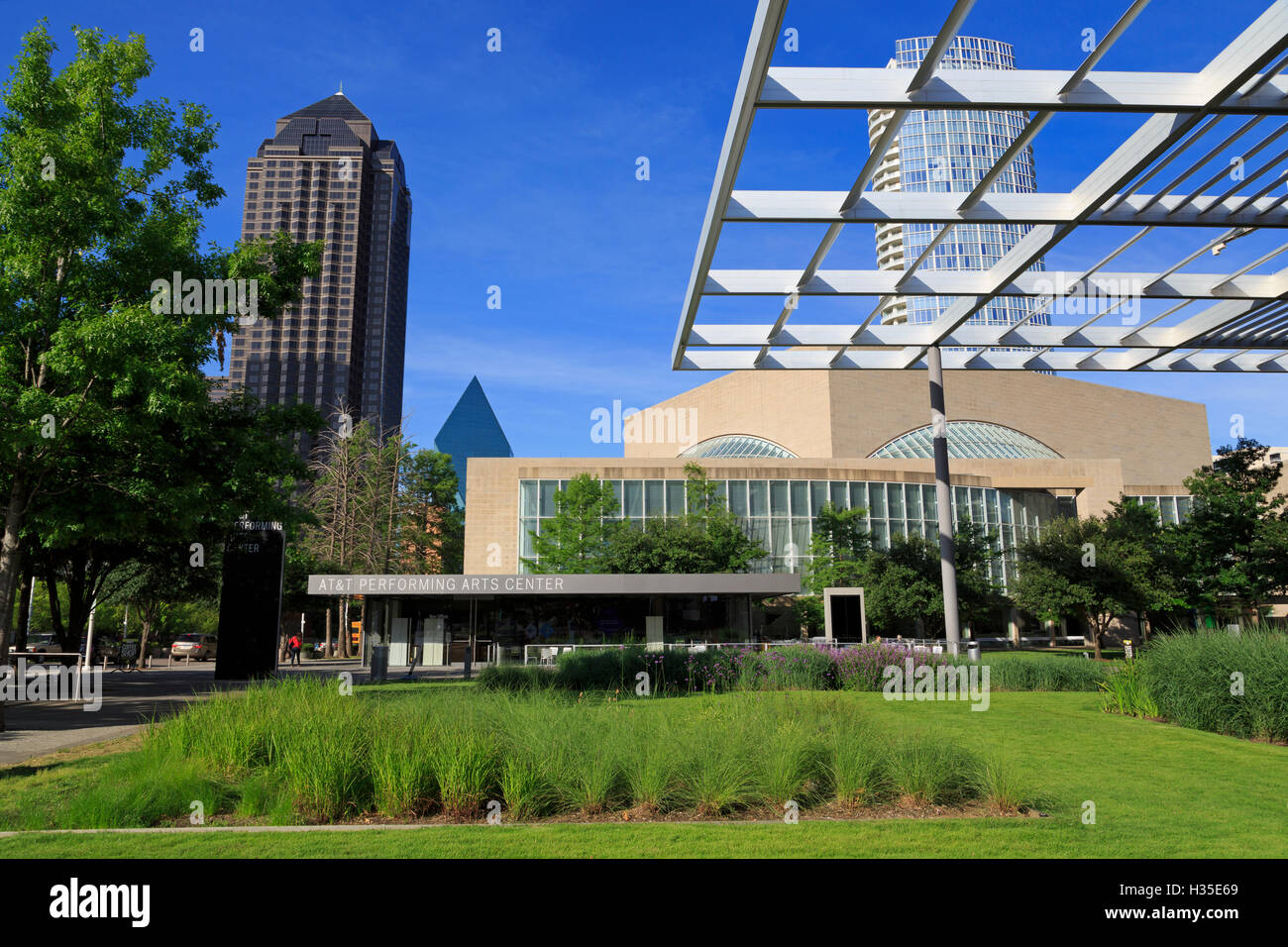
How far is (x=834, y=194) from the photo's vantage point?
11.9 meters

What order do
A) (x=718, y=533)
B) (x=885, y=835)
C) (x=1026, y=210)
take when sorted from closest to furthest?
(x=885, y=835), (x=1026, y=210), (x=718, y=533)

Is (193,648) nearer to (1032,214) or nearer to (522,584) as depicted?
(522,584)

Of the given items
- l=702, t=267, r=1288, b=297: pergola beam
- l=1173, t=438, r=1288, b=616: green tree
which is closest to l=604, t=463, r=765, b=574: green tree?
l=1173, t=438, r=1288, b=616: green tree

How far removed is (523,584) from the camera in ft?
90.7

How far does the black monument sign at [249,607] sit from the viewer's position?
21.7 meters

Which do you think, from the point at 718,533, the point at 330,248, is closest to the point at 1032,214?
the point at 718,533

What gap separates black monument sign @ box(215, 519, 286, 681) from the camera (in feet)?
71.1

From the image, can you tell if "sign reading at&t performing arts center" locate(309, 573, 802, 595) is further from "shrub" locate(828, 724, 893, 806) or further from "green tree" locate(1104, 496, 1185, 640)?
"shrub" locate(828, 724, 893, 806)

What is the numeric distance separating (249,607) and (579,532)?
64.5 ft

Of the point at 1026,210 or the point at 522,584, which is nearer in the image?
the point at 1026,210

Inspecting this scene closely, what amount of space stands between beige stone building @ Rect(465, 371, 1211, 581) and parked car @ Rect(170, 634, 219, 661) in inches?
564

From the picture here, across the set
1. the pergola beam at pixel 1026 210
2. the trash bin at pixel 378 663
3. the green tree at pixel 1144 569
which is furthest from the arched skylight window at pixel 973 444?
the pergola beam at pixel 1026 210

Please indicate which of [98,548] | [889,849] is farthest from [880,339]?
[98,548]

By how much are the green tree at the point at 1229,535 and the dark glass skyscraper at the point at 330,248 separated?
12358 centimetres
